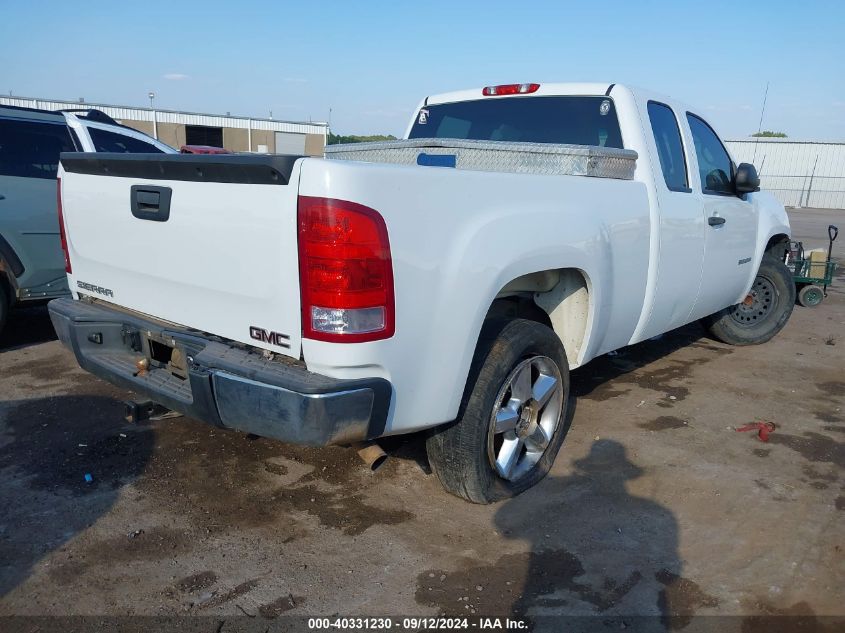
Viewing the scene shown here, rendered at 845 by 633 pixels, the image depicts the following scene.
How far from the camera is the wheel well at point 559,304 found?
3.60 m

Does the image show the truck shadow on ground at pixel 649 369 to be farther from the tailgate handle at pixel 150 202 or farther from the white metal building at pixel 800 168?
the white metal building at pixel 800 168

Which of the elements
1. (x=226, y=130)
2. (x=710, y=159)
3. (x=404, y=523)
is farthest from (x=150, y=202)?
(x=226, y=130)

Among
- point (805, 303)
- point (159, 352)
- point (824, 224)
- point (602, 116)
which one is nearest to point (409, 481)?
point (159, 352)

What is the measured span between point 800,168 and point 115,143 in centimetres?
4291

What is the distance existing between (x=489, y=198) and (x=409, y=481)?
161 cm

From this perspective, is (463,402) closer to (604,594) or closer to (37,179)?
(604,594)

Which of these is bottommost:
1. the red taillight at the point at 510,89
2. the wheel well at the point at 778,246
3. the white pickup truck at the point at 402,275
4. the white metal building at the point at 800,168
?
the white metal building at the point at 800,168

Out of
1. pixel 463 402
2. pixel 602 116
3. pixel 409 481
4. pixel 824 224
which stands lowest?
pixel 824 224

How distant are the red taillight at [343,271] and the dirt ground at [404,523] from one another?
3.57 feet

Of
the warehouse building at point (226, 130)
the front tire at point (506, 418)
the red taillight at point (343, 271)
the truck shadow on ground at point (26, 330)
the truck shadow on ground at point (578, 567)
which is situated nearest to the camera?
the red taillight at point (343, 271)

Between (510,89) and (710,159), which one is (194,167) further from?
(710,159)

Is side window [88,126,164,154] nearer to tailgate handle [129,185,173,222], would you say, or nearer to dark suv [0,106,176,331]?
dark suv [0,106,176,331]

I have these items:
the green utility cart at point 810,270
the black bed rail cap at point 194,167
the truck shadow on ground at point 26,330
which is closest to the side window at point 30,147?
the truck shadow on ground at point 26,330

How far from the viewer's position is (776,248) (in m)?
6.67
